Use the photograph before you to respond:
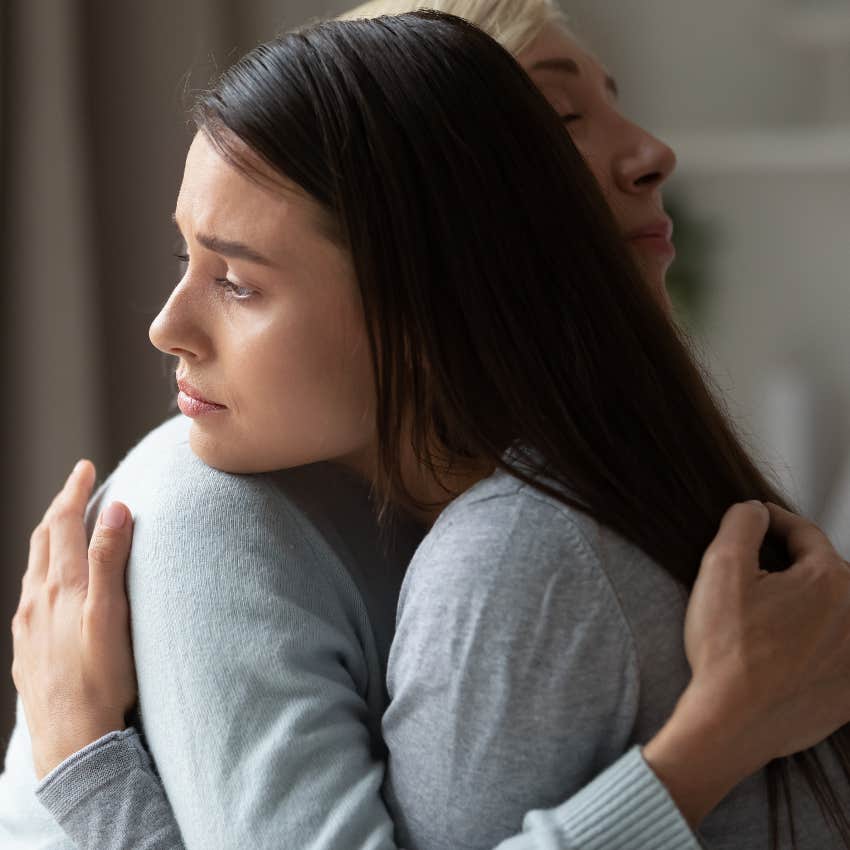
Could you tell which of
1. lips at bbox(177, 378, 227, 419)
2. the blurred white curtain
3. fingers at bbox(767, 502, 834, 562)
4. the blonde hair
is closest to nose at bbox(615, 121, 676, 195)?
the blonde hair

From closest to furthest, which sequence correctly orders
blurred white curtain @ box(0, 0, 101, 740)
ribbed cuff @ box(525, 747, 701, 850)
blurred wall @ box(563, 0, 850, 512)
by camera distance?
ribbed cuff @ box(525, 747, 701, 850) → blurred white curtain @ box(0, 0, 101, 740) → blurred wall @ box(563, 0, 850, 512)

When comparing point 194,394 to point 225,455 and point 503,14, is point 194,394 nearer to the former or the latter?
point 225,455

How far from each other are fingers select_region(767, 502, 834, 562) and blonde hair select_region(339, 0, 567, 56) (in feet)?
1.78

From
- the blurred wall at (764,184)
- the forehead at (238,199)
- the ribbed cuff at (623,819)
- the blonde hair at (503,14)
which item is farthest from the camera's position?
the blurred wall at (764,184)

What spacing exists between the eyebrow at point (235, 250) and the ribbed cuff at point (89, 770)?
14.9 inches

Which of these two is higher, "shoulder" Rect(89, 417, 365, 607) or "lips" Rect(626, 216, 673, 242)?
"lips" Rect(626, 216, 673, 242)

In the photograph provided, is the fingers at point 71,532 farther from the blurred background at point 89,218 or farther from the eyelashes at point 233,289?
the blurred background at point 89,218

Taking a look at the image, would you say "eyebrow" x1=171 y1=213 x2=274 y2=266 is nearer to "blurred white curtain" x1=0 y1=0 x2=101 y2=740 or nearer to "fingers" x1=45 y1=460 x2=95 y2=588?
"fingers" x1=45 y1=460 x2=95 y2=588

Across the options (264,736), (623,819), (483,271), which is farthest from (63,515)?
(623,819)

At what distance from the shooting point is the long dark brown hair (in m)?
0.87

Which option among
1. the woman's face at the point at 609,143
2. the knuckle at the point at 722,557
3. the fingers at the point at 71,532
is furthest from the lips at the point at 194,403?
the woman's face at the point at 609,143

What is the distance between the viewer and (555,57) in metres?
1.25

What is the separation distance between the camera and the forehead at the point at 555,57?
4.05ft

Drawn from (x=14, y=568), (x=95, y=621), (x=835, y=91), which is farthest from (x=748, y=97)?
(x=95, y=621)
